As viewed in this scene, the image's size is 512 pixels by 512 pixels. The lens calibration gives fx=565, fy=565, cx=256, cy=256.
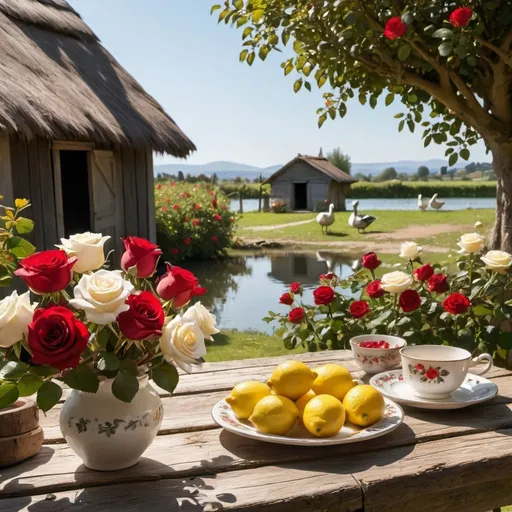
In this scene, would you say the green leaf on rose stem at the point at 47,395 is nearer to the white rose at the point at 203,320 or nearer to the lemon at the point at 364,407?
the white rose at the point at 203,320

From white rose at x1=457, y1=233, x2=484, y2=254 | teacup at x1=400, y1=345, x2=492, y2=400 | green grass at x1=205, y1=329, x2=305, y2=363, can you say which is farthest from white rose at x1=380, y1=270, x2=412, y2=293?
green grass at x1=205, y1=329, x2=305, y2=363

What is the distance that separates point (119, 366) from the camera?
113 centimetres

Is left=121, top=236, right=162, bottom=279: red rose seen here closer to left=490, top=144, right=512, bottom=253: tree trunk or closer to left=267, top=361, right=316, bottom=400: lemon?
left=267, top=361, right=316, bottom=400: lemon

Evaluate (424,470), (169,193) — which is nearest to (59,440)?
(424,470)

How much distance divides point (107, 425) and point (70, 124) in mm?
4480

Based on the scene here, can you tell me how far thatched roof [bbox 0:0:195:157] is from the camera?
495 centimetres

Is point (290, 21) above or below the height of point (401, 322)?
above

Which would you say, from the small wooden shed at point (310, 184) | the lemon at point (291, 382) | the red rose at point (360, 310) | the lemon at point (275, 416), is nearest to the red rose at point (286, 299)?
the red rose at point (360, 310)

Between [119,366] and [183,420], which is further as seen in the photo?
[183,420]

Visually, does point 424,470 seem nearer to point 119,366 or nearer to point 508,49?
point 119,366

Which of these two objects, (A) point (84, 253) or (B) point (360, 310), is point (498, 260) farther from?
(A) point (84, 253)

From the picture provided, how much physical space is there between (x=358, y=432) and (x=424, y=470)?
189 mm

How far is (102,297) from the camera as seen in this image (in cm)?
110

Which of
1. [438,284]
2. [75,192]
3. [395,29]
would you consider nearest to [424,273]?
[438,284]
